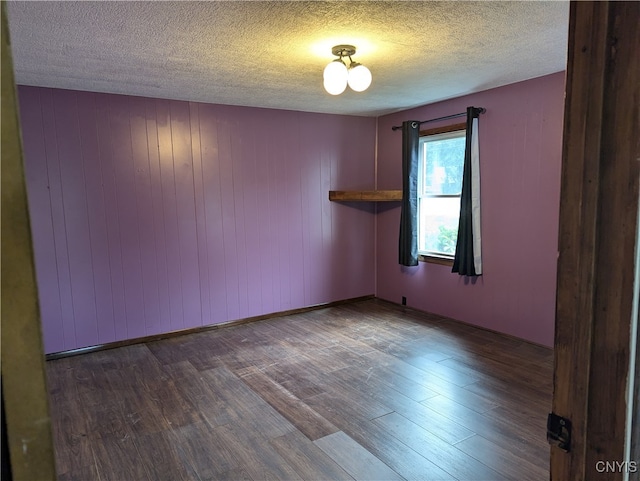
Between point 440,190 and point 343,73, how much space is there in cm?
243

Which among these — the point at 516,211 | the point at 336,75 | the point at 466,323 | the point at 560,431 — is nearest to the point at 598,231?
the point at 560,431

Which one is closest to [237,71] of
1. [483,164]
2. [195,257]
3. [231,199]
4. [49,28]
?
[49,28]

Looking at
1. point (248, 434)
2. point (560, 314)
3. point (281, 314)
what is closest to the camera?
point (560, 314)

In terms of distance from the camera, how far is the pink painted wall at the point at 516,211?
3.59 metres

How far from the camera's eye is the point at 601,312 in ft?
2.51

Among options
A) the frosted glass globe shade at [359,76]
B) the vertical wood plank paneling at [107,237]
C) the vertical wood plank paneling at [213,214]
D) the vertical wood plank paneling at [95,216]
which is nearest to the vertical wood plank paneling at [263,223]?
the vertical wood plank paneling at [213,214]

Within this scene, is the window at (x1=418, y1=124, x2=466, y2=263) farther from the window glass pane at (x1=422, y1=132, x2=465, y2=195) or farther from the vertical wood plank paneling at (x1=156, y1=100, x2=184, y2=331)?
the vertical wood plank paneling at (x1=156, y1=100, x2=184, y2=331)

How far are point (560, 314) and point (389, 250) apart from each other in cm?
460

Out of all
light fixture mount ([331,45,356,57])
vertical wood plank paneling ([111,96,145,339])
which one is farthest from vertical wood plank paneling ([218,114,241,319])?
light fixture mount ([331,45,356,57])

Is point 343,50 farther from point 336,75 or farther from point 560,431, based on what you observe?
point 560,431

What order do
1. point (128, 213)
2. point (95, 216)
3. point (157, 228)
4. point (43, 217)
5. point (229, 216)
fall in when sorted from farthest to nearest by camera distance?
1. point (229, 216)
2. point (157, 228)
3. point (128, 213)
4. point (95, 216)
5. point (43, 217)

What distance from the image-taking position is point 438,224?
4758 millimetres

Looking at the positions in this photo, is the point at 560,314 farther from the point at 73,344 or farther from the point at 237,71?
the point at 73,344

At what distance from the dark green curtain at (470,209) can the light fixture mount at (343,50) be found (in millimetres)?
1797
